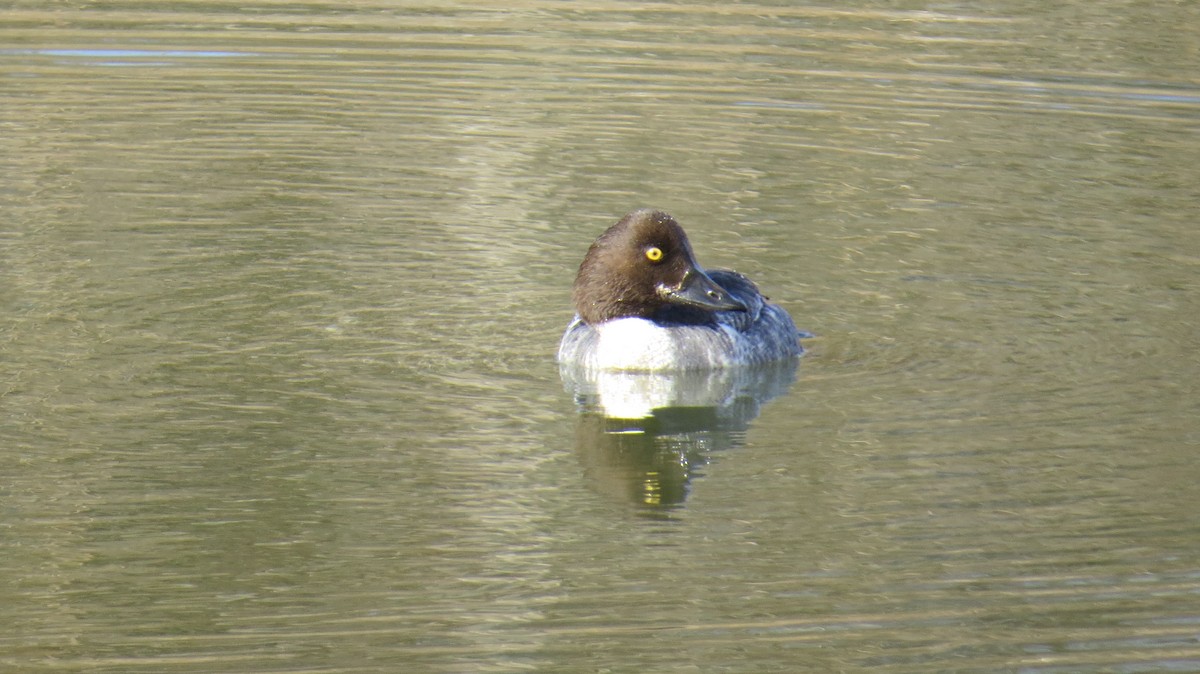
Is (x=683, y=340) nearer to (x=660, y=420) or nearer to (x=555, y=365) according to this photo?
(x=555, y=365)

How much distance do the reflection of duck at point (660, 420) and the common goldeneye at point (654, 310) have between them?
95mm

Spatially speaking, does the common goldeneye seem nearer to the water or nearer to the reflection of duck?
the reflection of duck

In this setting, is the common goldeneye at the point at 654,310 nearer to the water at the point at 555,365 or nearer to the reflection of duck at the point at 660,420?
the reflection of duck at the point at 660,420

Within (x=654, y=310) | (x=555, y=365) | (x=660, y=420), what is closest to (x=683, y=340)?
(x=654, y=310)

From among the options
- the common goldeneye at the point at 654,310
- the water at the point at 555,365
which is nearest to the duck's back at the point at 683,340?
the common goldeneye at the point at 654,310

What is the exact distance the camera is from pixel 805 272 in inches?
570

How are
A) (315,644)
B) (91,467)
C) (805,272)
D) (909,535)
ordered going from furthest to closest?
(805,272) < (91,467) < (909,535) < (315,644)

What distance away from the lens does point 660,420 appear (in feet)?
37.7

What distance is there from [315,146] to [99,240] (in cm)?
372

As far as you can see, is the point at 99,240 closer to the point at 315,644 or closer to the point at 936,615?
the point at 315,644

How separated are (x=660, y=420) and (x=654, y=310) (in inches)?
43.7

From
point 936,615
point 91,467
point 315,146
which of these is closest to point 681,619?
point 936,615

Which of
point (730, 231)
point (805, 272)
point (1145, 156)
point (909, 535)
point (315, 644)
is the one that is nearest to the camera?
point (315, 644)

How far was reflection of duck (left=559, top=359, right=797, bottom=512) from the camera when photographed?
34.0ft
